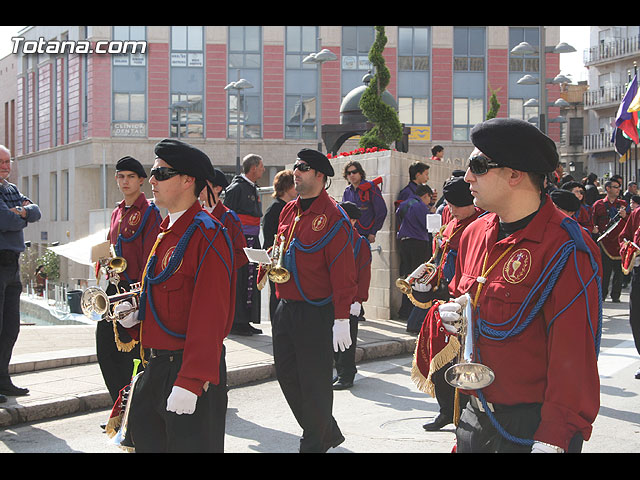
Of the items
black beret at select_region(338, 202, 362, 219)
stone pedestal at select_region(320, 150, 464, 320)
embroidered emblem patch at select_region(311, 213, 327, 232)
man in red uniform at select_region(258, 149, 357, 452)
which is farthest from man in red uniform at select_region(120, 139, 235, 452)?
stone pedestal at select_region(320, 150, 464, 320)

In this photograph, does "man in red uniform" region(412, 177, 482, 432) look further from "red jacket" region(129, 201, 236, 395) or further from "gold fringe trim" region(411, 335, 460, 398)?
"red jacket" region(129, 201, 236, 395)

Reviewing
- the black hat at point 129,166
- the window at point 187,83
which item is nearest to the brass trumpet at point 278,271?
the black hat at point 129,166

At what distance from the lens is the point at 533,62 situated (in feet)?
169

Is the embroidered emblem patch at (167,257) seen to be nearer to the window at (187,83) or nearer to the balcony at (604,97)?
the window at (187,83)

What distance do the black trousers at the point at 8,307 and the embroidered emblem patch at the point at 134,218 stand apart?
1551 mm

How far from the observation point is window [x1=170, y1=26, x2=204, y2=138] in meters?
49.7

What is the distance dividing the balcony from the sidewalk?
52504 mm

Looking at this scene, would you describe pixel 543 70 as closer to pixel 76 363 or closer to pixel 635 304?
pixel 635 304

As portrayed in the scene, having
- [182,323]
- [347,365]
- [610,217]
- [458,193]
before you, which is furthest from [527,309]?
[610,217]

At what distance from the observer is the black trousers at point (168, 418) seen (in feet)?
12.0

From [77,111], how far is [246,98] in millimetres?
9966

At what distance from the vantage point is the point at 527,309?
3051mm
